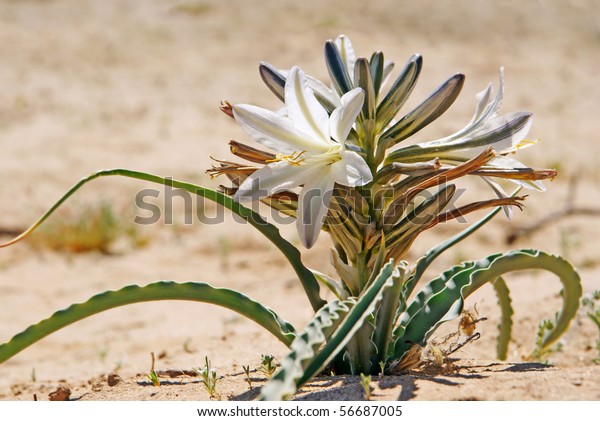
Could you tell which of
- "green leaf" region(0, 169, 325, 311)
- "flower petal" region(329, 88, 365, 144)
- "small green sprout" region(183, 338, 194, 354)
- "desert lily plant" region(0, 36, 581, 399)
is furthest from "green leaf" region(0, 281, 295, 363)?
"small green sprout" region(183, 338, 194, 354)

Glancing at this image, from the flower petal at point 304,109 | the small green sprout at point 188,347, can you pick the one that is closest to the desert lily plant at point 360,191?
the flower petal at point 304,109

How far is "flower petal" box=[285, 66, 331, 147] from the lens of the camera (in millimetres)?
1804

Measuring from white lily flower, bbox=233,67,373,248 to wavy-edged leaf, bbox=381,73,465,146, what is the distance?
0.71 feet

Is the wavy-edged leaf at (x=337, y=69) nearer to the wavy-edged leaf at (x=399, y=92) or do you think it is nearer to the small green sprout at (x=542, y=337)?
the wavy-edged leaf at (x=399, y=92)

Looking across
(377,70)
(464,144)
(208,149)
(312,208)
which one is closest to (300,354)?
(312,208)

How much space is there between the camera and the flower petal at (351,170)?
1.73m

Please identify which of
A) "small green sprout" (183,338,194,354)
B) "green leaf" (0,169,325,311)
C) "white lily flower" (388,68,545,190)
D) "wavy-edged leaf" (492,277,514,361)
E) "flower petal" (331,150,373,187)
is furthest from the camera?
"small green sprout" (183,338,194,354)

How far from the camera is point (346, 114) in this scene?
177 centimetres

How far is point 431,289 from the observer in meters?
2.12

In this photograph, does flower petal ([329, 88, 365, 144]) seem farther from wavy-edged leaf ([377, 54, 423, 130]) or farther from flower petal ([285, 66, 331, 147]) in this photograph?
wavy-edged leaf ([377, 54, 423, 130])

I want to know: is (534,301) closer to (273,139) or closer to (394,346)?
(394,346)

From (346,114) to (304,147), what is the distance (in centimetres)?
15

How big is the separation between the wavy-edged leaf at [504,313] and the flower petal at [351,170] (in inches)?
33.6

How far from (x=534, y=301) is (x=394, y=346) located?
1.68m
